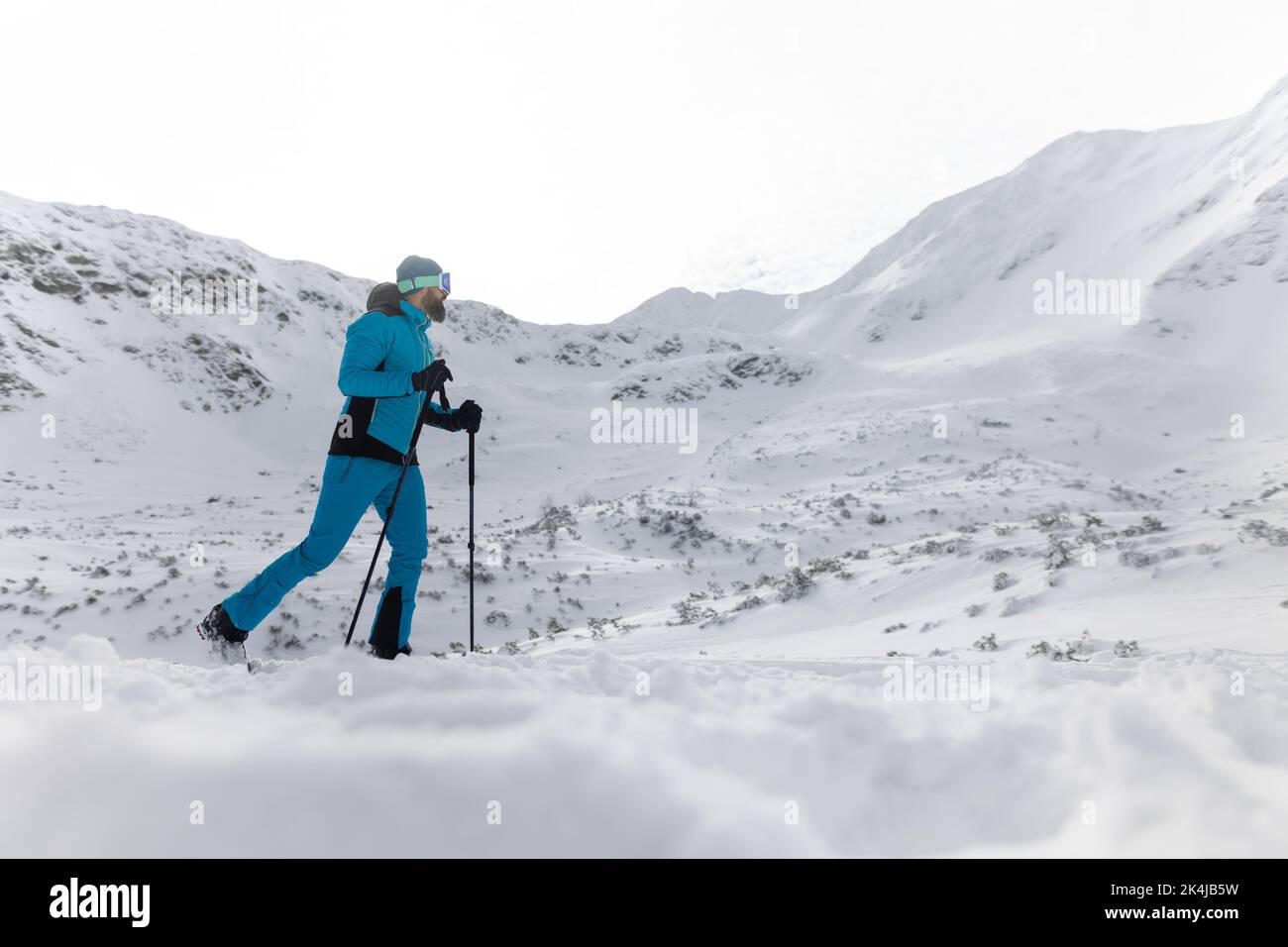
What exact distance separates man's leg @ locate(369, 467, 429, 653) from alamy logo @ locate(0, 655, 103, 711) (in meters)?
1.35

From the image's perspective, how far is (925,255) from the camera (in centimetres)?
6650

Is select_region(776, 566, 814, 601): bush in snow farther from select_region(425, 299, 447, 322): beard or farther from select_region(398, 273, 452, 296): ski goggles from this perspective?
select_region(398, 273, 452, 296): ski goggles

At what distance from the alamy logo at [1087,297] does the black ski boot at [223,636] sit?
43.4 meters

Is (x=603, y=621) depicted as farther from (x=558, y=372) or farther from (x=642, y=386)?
(x=558, y=372)

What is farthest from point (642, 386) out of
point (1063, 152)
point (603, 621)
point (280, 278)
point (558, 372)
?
point (1063, 152)

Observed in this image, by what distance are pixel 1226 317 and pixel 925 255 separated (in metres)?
37.7

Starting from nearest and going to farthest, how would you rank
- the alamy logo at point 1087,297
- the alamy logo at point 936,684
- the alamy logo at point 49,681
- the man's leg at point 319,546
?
the alamy logo at point 49,681 < the alamy logo at point 936,684 < the man's leg at point 319,546 < the alamy logo at point 1087,297

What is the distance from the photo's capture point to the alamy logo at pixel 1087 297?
120ft

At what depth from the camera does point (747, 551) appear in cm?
1104

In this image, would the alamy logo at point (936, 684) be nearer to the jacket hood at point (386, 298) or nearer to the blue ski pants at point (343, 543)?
the blue ski pants at point (343, 543)

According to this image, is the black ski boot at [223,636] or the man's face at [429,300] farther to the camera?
the man's face at [429,300]
